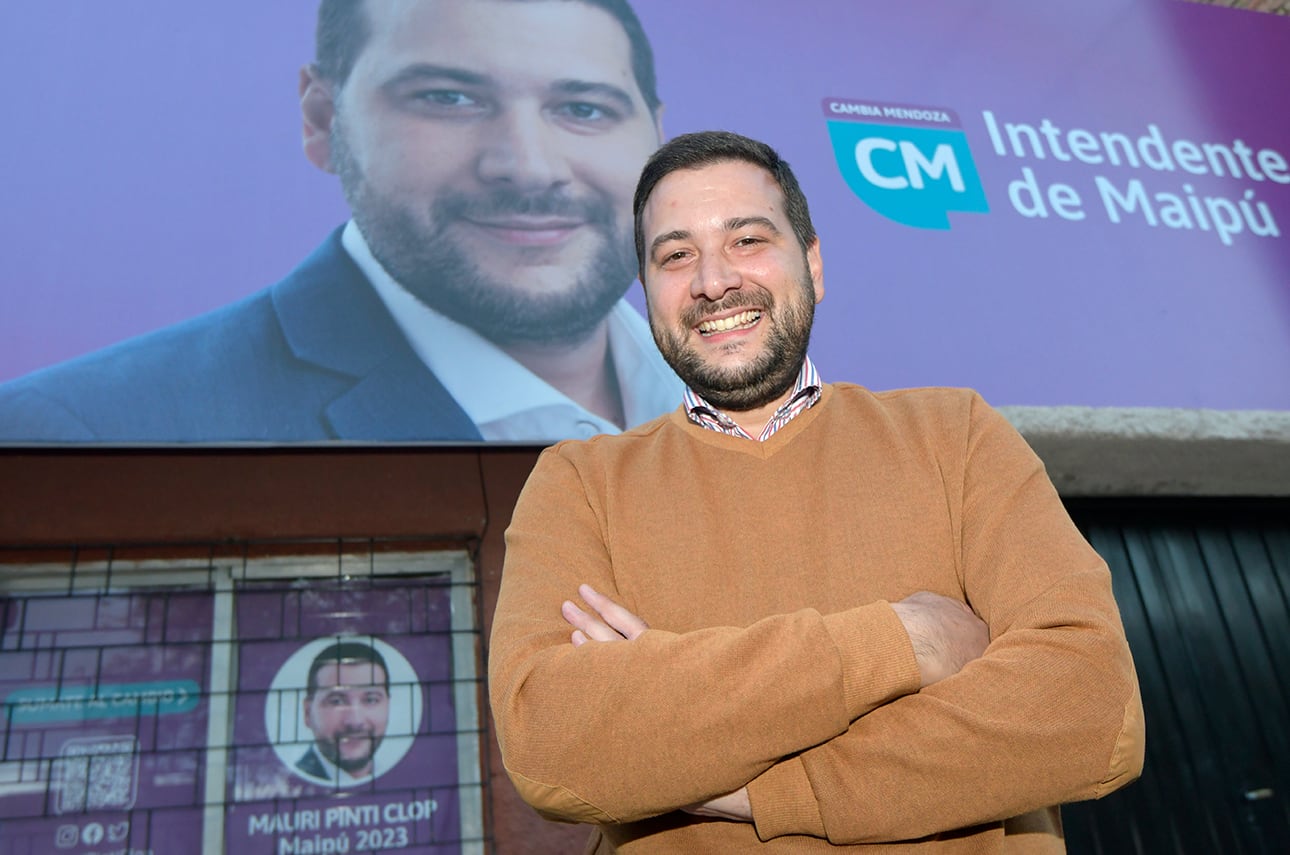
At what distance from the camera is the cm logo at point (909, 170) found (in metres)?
3.04

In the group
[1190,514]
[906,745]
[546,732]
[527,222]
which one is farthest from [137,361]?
[1190,514]

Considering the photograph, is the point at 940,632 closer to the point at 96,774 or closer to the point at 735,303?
the point at 735,303

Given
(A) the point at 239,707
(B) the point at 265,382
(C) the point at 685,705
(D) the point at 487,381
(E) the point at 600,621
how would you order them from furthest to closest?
(A) the point at 239,707, (D) the point at 487,381, (B) the point at 265,382, (E) the point at 600,621, (C) the point at 685,705

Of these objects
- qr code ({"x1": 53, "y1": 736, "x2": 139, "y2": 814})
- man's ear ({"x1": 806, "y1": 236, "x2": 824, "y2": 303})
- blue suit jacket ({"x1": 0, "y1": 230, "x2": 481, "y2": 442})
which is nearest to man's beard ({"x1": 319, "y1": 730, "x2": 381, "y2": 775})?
qr code ({"x1": 53, "y1": 736, "x2": 139, "y2": 814})

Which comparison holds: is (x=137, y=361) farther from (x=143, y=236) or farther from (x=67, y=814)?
(x=67, y=814)

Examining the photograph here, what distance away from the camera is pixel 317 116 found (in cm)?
267

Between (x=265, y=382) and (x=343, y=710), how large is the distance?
3.07 feet

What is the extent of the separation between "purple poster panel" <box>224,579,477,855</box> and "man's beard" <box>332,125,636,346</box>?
0.81 meters

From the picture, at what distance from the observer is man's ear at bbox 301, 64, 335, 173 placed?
2.64 m

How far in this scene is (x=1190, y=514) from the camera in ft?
12.6

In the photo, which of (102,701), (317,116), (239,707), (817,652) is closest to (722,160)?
(817,652)

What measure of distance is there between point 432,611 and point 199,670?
0.63 m

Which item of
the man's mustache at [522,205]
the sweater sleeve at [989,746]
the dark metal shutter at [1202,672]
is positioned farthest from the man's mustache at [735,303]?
the dark metal shutter at [1202,672]

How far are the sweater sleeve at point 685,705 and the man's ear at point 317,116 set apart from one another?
205cm
